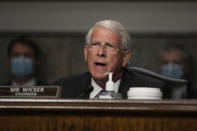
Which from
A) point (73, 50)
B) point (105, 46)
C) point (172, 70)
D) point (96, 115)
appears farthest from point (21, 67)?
point (96, 115)

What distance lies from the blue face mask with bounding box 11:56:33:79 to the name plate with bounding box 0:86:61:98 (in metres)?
2.91

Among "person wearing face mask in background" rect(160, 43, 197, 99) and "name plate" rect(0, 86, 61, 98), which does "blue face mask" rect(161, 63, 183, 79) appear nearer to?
"person wearing face mask in background" rect(160, 43, 197, 99)

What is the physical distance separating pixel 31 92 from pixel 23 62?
3.08 m

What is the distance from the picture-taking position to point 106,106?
1.87 metres

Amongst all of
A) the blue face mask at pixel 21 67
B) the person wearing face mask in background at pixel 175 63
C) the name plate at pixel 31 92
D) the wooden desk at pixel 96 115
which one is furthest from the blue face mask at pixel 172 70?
the wooden desk at pixel 96 115

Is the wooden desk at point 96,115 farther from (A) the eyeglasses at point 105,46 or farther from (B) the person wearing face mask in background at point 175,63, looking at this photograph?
(B) the person wearing face mask in background at point 175,63

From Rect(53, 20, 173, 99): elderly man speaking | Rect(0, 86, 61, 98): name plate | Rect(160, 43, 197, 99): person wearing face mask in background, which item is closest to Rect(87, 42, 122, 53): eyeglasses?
Rect(53, 20, 173, 99): elderly man speaking

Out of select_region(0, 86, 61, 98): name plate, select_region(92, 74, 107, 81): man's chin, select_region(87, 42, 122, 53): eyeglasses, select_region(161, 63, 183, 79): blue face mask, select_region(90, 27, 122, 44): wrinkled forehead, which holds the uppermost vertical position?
select_region(90, 27, 122, 44): wrinkled forehead

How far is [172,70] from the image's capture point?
5.01 meters

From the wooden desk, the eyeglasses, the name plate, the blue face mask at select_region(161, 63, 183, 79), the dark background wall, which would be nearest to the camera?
the wooden desk

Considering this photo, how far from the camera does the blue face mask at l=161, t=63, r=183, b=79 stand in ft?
16.4

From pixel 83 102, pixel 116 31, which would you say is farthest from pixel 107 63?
pixel 83 102

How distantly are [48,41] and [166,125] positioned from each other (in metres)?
4.36

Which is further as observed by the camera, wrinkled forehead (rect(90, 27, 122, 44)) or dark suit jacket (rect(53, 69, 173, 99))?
wrinkled forehead (rect(90, 27, 122, 44))
